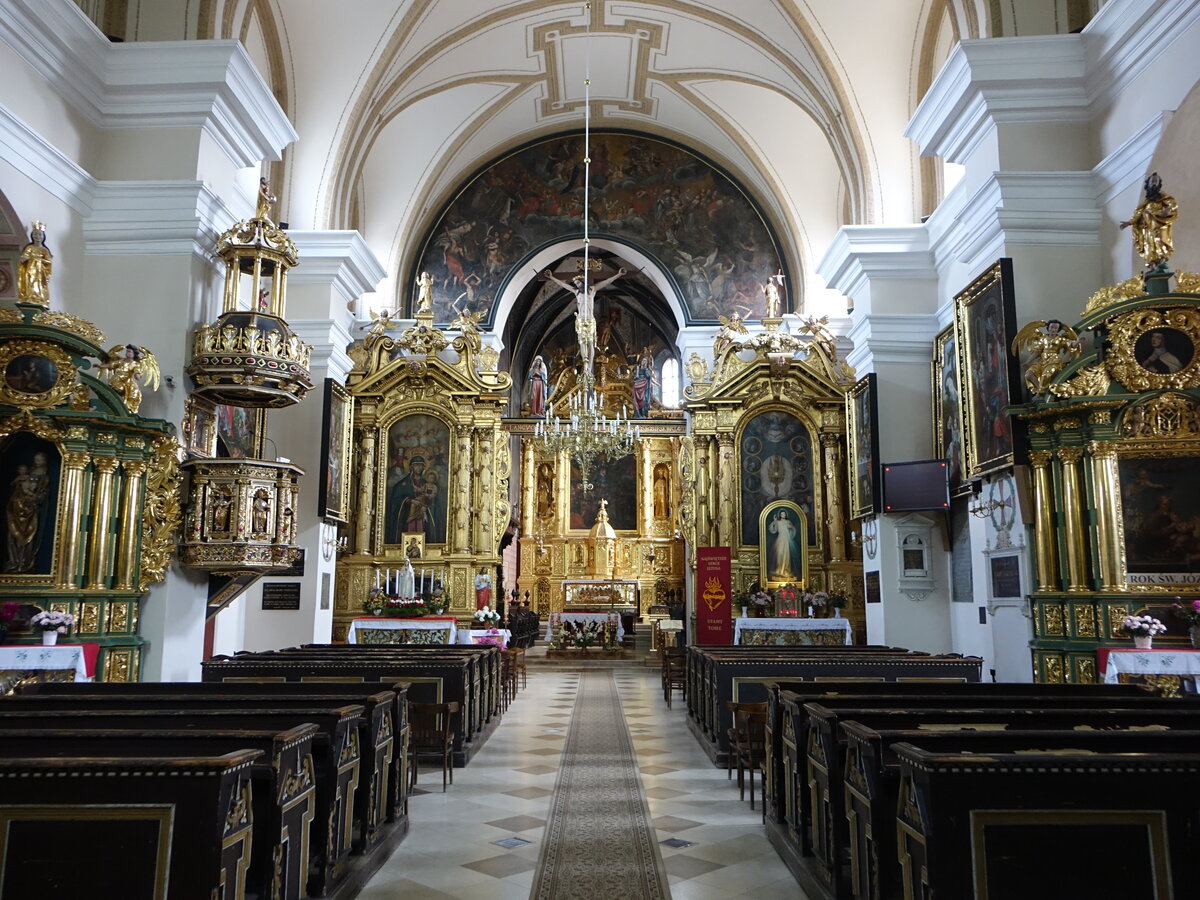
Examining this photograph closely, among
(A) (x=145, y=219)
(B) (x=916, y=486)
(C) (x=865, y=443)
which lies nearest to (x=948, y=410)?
(B) (x=916, y=486)

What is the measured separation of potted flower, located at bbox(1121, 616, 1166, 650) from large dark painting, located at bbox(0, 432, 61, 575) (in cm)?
809

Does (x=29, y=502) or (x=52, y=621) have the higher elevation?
(x=29, y=502)

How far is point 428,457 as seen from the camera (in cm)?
1644

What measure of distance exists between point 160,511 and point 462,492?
824cm

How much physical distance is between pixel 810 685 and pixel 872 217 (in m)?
8.75

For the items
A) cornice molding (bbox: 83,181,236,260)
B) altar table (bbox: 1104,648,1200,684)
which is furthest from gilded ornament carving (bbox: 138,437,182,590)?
altar table (bbox: 1104,648,1200,684)

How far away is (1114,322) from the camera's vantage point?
25.0ft

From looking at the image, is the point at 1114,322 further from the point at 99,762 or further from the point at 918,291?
the point at 99,762

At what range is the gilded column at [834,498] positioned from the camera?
52.5ft

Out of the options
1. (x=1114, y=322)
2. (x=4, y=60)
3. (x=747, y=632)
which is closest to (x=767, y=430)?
(x=747, y=632)

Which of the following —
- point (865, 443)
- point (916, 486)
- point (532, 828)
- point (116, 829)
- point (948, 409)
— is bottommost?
point (532, 828)

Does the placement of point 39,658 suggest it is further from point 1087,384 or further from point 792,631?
point 792,631

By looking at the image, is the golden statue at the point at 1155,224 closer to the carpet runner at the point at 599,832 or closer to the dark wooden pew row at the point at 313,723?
the carpet runner at the point at 599,832

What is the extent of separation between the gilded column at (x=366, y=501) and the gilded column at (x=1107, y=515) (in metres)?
11.3
